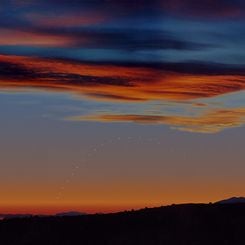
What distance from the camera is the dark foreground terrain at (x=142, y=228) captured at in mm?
45938

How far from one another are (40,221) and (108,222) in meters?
5.28

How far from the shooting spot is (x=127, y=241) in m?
47.2

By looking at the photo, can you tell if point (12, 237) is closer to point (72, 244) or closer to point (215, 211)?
point (72, 244)

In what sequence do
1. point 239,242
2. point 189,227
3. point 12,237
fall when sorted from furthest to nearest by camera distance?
point 12,237 → point 189,227 → point 239,242

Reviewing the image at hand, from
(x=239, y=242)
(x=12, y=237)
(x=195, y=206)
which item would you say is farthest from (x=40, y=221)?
(x=239, y=242)

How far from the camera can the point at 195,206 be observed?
5159cm

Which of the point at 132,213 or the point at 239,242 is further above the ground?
the point at 132,213

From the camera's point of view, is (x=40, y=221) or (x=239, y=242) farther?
(x=40, y=221)

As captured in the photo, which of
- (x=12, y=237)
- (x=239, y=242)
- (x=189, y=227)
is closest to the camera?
(x=239, y=242)

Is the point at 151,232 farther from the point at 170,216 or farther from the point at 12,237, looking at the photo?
the point at 12,237

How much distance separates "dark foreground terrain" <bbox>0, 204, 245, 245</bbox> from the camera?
45.9m

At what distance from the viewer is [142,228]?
48500mm

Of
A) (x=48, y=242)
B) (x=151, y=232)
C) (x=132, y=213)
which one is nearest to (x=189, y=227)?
(x=151, y=232)

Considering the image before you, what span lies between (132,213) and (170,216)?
3256mm
